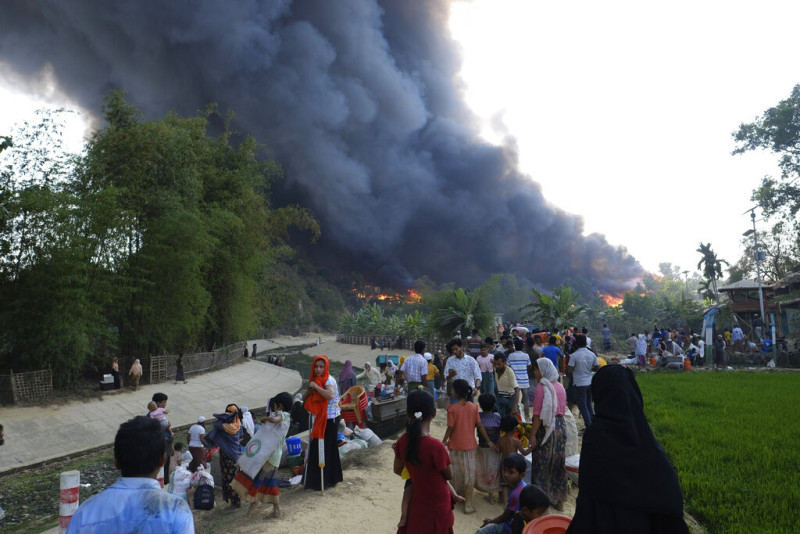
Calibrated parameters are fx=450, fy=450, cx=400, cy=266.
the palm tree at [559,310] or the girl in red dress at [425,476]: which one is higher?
the palm tree at [559,310]

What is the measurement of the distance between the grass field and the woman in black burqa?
12.0 ft

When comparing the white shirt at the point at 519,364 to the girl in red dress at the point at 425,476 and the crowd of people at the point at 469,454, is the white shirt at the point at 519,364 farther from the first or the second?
the girl in red dress at the point at 425,476

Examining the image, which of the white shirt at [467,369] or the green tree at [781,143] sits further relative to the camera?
the green tree at [781,143]

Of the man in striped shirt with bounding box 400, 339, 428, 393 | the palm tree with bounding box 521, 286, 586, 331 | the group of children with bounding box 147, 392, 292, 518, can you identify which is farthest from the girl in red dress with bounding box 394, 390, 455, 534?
the palm tree with bounding box 521, 286, 586, 331

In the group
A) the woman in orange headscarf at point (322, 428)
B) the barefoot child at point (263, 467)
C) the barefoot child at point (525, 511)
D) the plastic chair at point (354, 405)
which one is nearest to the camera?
the barefoot child at point (525, 511)

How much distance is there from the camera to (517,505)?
3.76 meters

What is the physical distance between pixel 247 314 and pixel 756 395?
19775 millimetres

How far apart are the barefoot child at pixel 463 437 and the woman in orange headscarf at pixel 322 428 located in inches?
58.6

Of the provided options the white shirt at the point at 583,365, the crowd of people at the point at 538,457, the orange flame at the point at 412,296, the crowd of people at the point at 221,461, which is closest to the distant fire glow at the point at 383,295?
the orange flame at the point at 412,296

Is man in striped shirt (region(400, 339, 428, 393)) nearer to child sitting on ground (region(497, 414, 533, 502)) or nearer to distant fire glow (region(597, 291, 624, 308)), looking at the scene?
child sitting on ground (region(497, 414, 533, 502))

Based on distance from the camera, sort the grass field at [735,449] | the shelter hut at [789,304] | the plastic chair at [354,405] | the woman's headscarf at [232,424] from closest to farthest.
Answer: the grass field at [735,449], the woman's headscarf at [232,424], the plastic chair at [354,405], the shelter hut at [789,304]

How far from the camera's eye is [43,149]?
13.3 meters

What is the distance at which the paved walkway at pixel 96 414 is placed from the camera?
34.2ft

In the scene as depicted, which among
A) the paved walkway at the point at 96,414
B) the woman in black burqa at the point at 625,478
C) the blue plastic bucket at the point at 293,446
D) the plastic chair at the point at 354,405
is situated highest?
the woman in black burqa at the point at 625,478
